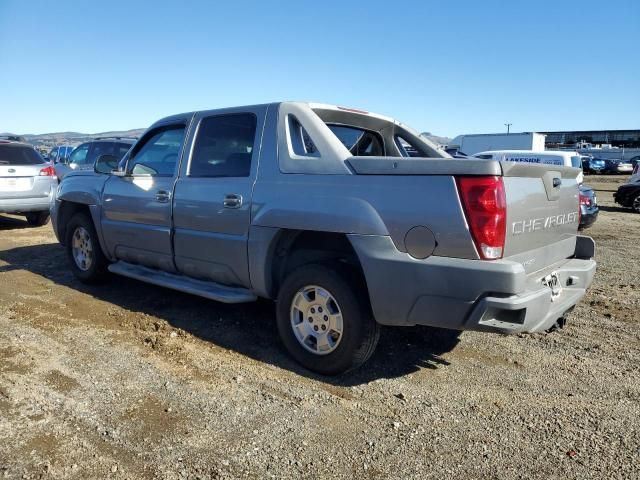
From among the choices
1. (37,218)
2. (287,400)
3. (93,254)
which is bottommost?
(287,400)

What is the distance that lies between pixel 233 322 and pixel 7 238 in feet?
22.2

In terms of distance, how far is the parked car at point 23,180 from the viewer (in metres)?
10.0

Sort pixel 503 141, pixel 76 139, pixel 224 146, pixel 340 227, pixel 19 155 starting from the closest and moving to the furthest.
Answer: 1. pixel 340 227
2. pixel 224 146
3. pixel 19 155
4. pixel 503 141
5. pixel 76 139

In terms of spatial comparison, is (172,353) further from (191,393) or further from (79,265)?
(79,265)

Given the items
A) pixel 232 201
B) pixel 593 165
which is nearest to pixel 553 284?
pixel 232 201

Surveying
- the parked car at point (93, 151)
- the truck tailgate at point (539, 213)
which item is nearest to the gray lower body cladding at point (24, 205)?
the parked car at point (93, 151)

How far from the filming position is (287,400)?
340cm

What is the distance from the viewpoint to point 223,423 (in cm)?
309

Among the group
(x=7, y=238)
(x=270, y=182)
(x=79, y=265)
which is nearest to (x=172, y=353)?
(x=270, y=182)

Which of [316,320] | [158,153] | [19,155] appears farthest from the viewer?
[19,155]

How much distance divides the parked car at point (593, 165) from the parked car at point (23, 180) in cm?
4361

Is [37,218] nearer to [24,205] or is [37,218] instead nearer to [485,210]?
[24,205]

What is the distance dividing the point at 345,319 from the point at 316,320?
1.02 ft

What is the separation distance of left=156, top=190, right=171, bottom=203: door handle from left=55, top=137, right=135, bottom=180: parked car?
745cm
